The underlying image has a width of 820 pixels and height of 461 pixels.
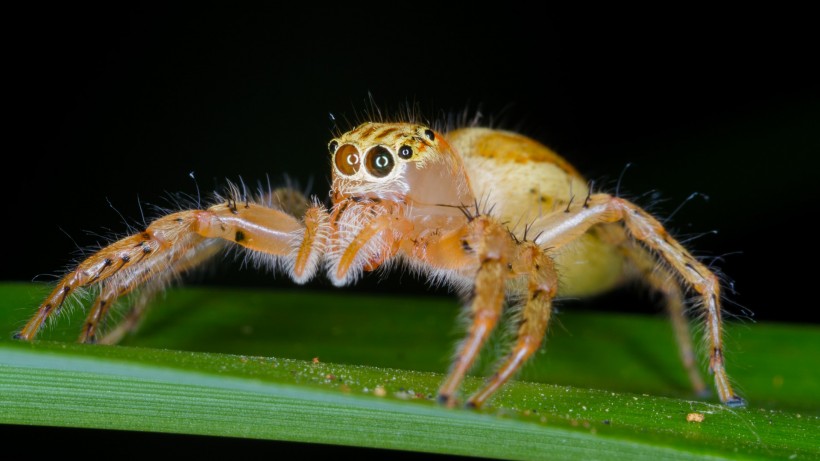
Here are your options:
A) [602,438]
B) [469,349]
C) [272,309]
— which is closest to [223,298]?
[272,309]

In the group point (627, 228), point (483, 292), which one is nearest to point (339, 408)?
point (483, 292)

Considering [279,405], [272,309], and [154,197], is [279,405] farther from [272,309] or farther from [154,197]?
[154,197]

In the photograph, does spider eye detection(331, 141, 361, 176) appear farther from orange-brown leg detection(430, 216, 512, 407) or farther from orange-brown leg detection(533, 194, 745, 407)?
orange-brown leg detection(533, 194, 745, 407)

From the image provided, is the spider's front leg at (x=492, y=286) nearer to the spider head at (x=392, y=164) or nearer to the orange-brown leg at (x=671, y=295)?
the spider head at (x=392, y=164)

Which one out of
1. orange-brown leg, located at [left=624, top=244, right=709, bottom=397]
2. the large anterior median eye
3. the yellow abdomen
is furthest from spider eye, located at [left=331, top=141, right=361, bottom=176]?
orange-brown leg, located at [left=624, top=244, right=709, bottom=397]

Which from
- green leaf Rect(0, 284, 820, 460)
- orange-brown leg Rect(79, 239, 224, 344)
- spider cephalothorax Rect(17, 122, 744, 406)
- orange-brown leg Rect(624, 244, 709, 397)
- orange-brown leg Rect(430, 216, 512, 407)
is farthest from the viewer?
orange-brown leg Rect(624, 244, 709, 397)

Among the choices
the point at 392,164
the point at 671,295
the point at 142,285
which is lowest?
the point at 671,295

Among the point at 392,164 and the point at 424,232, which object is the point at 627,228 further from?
the point at 392,164
